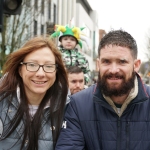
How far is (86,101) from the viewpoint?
10.6ft

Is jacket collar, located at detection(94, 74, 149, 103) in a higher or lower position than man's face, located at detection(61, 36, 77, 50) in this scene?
lower

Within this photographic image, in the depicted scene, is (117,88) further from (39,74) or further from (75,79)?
(75,79)

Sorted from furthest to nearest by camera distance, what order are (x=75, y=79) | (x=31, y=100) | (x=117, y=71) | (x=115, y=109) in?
(x=75, y=79) → (x=31, y=100) → (x=115, y=109) → (x=117, y=71)

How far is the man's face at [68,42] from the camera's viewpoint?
612cm

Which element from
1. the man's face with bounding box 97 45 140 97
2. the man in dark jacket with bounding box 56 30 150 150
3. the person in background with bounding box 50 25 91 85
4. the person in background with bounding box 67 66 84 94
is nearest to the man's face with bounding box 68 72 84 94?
the person in background with bounding box 67 66 84 94

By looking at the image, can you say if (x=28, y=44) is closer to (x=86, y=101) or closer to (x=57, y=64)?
(x=57, y=64)

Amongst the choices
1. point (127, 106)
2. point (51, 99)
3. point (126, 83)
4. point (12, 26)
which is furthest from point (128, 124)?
point (12, 26)

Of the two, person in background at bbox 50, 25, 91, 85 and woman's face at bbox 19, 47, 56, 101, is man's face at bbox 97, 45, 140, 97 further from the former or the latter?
person in background at bbox 50, 25, 91, 85

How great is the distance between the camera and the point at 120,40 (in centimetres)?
305

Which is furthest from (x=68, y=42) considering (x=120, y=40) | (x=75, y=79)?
(x=120, y=40)

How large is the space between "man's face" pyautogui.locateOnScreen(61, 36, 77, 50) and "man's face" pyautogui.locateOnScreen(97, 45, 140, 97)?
3.11 m

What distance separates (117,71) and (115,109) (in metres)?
0.36

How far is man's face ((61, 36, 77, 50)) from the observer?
241 inches

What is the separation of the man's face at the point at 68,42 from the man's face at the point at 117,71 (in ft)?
10.2
